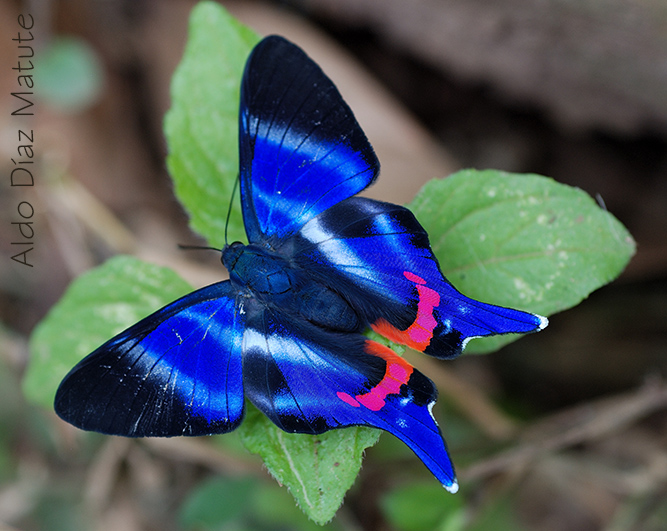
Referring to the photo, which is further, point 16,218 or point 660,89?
point 16,218

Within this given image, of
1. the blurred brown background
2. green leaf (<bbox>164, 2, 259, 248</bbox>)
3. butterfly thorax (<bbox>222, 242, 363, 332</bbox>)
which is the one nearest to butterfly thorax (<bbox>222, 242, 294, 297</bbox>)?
butterfly thorax (<bbox>222, 242, 363, 332</bbox>)

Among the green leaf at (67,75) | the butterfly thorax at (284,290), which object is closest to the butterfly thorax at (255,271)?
the butterfly thorax at (284,290)

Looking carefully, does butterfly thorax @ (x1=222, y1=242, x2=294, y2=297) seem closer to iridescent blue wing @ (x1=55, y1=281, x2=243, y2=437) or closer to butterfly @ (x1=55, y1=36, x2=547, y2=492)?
butterfly @ (x1=55, y1=36, x2=547, y2=492)

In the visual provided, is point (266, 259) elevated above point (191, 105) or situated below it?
below

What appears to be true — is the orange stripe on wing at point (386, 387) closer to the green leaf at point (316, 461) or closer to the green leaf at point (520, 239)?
the green leaf at point (316, 461)

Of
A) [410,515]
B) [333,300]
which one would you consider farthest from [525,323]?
[410,515]

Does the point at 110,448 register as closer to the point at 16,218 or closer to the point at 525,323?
the point at 16,218

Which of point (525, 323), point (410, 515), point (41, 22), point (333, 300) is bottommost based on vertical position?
point (410, 515)
